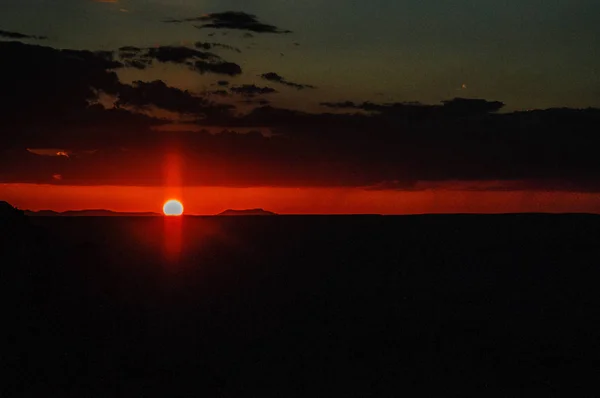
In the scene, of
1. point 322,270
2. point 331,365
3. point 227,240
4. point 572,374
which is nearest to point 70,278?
point 331,365

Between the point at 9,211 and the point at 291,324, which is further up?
the point at 9,211

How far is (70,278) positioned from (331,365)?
18.6 ft

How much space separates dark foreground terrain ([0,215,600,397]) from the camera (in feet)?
52.9

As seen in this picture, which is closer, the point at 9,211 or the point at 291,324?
the point at 9,211

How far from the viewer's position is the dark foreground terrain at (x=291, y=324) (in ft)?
52.9

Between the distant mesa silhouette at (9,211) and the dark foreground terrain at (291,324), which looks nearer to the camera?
the dark foreground terrain at (291,324)

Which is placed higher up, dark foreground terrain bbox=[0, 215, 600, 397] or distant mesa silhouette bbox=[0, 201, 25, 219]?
distant mesa silhouette bbox=[0, 201, 25, 219]

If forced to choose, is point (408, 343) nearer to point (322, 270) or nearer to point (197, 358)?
point (197, 358)

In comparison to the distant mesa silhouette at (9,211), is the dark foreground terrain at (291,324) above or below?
below

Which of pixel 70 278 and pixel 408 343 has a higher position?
pixel 70 278

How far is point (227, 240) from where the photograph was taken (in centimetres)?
4694

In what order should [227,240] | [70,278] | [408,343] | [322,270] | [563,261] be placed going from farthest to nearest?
[227,240], [563,261], [322,270], [408,343], [70,278]

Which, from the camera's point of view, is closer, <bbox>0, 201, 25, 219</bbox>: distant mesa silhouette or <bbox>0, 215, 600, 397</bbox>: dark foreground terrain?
<bbox>0, 215, 600, 397</bbox>: dark foreground terrain

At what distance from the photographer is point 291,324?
22.5 m
